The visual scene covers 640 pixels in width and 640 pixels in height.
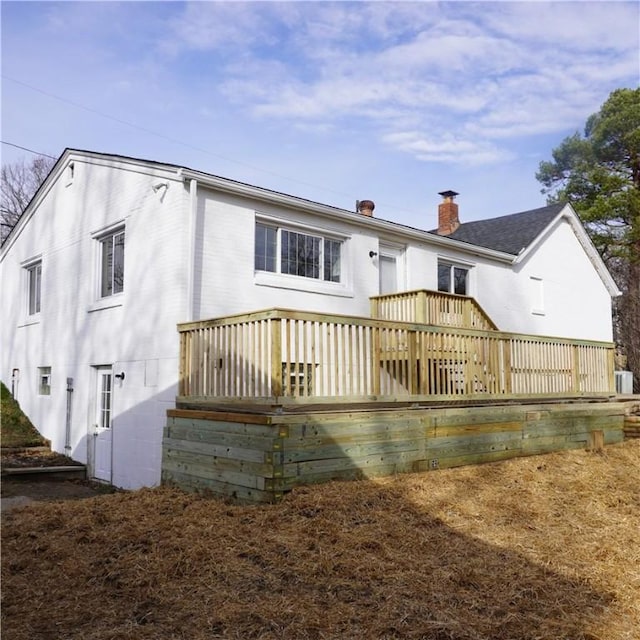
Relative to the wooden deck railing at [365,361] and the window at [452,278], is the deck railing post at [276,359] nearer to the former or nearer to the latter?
the wooden deck railing at [365,361]

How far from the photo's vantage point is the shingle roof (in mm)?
17188

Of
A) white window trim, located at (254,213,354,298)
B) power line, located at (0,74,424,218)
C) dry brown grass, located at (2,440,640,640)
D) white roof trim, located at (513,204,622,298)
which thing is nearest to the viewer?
dry brown grass, located at (2,440,640,640)

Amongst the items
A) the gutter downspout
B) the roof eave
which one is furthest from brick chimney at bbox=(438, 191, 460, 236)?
the gutter downspout

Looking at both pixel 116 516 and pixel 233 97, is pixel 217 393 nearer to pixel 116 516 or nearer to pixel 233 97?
pixel 116 516

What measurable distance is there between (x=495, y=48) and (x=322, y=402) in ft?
23.7

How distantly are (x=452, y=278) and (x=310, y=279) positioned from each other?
4564mm

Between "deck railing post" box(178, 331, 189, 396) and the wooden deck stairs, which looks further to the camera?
the wooden deck stairs

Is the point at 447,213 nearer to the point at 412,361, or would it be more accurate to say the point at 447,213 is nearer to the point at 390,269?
the point at 390,269

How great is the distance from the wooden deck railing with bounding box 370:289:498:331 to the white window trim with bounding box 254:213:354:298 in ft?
2.46

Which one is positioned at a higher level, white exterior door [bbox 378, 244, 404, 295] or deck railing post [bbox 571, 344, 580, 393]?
white exterior door [bbox 378, 244, 404, 295]

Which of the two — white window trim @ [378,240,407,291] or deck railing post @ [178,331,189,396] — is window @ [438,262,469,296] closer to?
white window trim @ [378,240,407,291]

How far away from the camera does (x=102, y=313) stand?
38.5 feet

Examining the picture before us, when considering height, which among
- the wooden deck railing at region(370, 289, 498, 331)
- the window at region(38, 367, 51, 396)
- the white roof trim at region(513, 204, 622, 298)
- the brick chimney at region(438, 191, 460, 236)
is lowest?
the window at region(38, 367, 51, 396)

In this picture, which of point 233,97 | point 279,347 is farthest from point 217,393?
point 233,97
